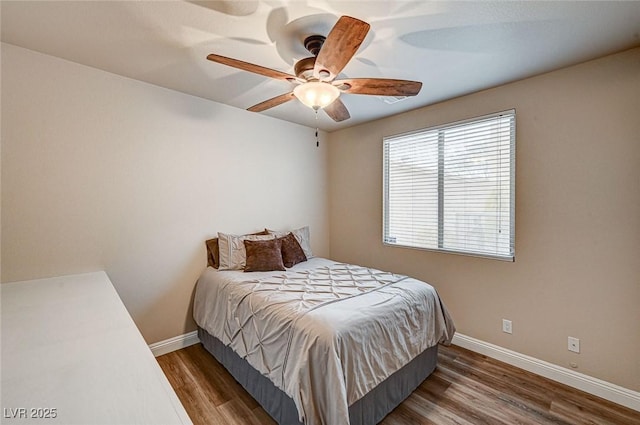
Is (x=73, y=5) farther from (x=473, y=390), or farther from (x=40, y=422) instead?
(x=473, y=390)

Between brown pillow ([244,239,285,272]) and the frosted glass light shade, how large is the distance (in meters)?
1.58

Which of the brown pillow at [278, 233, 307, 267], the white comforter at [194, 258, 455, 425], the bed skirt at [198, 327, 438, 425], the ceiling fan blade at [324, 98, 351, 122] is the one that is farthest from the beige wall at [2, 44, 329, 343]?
the ceiling fan blade at [324, 98, 351, 122]

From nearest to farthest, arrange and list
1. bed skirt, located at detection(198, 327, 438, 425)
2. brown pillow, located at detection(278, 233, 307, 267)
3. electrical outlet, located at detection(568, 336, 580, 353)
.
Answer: bed skirt, located at detection(198, 327, 438, 425) → electrical outlet, located at detection(568, 336, 580, 353) → brown pillow, located at detection(278, 233, 307, 267)

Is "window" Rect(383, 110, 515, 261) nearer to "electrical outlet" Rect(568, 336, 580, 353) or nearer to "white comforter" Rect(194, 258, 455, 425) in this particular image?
"electrical outlet" Rect(568, 336, 580, 353)

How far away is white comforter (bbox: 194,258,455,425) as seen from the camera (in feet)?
5.01

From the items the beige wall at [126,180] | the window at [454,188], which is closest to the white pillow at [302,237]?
the beige wall at [126,180]

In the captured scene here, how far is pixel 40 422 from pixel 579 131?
3335mm

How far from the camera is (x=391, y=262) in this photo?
11.4 ft

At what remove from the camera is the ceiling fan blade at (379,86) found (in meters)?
1.76

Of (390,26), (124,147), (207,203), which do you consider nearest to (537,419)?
(390,26)

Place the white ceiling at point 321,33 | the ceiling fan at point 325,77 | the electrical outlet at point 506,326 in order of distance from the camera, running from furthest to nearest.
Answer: the electrical outlet at point 506,326 < the white ceiling at point 321,33 < the ceiling fan at point 325,77

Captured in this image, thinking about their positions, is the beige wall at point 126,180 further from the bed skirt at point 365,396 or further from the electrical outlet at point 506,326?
the electrical outlet at point 506,326

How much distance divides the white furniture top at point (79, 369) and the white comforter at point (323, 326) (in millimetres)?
815

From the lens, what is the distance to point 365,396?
1736 mm
